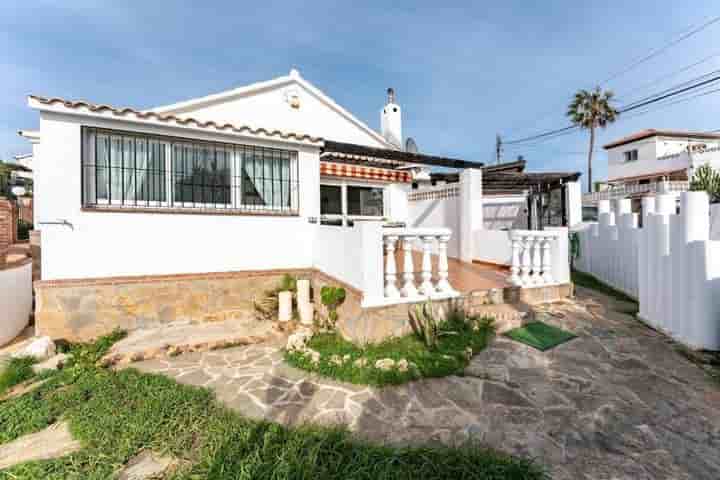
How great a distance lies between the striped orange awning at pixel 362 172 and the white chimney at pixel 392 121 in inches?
133

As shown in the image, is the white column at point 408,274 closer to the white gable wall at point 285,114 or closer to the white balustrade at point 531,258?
the white balustrade at point 531,258

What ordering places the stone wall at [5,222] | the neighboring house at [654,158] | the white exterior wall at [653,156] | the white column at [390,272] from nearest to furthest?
the white column at [390,272]
the stone wall at [5,222]
the neighboring house at [654,158]
the white exterior wall at [653,156]

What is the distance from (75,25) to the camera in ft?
34.9

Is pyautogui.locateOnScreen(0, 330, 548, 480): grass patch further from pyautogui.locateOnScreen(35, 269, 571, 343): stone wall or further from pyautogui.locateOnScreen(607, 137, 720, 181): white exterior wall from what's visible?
pyautogui.locateOnScreen(607, 137, 720, 181): white exterior wall

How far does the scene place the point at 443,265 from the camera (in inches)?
258

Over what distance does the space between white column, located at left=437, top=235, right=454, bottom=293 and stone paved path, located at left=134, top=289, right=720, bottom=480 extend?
59.2 inches

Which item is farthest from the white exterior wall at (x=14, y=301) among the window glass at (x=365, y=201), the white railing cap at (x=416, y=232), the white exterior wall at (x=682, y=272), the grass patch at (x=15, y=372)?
the white exterior wall at (x=682, y=272)

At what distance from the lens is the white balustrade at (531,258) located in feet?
25.7

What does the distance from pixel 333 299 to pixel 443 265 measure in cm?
271

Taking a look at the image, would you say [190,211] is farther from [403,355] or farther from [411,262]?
[403,355]

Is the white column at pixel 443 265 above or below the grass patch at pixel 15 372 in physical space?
above

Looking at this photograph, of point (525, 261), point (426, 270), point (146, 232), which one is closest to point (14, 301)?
point (146, 232)

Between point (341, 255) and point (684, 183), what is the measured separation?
34.9 m

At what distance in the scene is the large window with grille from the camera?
7590 mm
